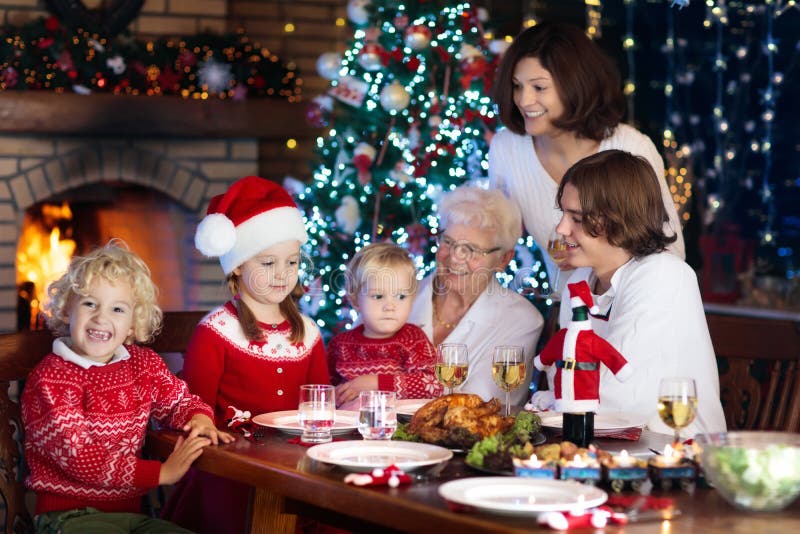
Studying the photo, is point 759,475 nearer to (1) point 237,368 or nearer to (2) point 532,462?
(2) point 532,462

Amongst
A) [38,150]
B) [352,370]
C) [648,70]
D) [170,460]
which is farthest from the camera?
[648,70]

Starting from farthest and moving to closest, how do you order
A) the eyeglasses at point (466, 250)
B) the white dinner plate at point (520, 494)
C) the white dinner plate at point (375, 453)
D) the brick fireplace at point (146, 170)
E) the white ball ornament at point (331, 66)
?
the brick fireplace at point (146, 170) < the white ball ornament at point (331, 66) < the eyeglasses at point (466, 250) < the white dinner plate at point (375, 453) < the white dinner plate at point (520, 494)

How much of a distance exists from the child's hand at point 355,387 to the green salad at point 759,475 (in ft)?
4.40

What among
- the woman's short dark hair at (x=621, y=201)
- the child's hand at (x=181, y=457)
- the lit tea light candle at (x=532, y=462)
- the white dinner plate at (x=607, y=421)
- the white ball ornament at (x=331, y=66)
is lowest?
the child's hand at (x=181, y=457)

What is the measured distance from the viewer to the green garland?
482cm

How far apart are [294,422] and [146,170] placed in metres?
3.08

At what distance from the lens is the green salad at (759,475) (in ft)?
5.56

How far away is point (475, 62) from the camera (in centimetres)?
425

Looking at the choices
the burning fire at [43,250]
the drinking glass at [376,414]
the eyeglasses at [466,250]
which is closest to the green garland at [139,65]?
the burning fire at [43,250]

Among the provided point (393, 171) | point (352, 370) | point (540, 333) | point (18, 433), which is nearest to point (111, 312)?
point (18, 433)

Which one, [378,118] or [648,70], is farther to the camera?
[648,70]

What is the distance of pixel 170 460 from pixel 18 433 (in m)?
0.45

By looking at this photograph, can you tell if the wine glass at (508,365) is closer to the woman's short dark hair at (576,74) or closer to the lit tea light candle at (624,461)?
the lit tea light candle at (624,461)

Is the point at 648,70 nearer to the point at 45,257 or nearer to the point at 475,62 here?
the point at 475,62
